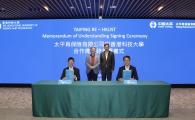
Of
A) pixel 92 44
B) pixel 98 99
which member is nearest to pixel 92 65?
pixel 98 99

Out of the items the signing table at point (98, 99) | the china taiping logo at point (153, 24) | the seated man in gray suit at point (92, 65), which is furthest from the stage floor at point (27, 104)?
the china taiping logo at point (153, 24)

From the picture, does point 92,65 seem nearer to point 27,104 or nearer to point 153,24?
point 27,104

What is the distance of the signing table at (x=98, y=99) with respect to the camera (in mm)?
6402

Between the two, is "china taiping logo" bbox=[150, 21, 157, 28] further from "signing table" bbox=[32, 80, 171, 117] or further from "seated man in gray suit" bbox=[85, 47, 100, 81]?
"signing table" bbox=[32, 80, 171, 117]

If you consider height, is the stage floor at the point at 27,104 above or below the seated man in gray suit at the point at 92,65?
below

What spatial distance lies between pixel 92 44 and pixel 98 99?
17.9 feet

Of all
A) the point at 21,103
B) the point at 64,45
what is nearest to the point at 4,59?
the point at 64,45

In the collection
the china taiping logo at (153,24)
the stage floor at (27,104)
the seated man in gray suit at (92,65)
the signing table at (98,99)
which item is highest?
the china taiping logo at (153,24)

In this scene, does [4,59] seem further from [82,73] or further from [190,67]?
[190,67]

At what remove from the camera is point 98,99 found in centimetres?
643

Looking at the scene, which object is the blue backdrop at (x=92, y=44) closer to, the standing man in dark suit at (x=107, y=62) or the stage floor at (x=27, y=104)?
the stage floor at (x=27, y=104)

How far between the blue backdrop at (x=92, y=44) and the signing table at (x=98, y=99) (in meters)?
5.28

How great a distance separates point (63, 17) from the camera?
11.9 m

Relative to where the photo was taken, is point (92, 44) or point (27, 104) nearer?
point (27, 104)
